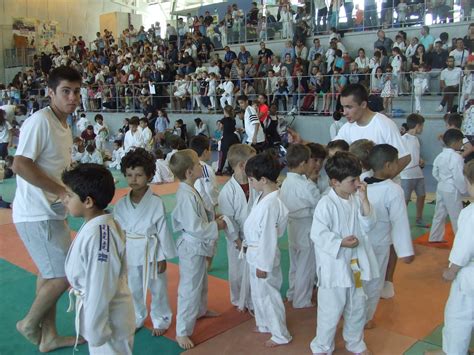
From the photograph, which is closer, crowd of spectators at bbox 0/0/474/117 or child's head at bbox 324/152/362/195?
child's head at bbox 324/152/362/195

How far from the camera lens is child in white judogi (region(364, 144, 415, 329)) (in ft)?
11.6

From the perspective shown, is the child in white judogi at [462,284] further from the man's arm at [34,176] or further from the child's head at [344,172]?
the man's arm at [34,176]

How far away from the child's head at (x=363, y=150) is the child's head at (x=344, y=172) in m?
0.58

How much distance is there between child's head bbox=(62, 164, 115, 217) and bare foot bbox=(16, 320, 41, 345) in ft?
4.54

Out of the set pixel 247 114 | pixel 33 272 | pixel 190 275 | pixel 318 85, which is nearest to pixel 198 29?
pixel 318 85

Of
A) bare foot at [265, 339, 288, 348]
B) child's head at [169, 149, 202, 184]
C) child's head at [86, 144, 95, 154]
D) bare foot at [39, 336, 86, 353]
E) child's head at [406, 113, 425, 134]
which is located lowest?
bare foot at [265, 339, 288, 348]

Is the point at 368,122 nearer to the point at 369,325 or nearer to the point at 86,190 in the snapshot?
the point at 369,325

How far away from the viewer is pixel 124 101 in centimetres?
2030

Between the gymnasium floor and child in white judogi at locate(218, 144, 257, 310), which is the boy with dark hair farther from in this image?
child in white judogi at locate(218, 144, 257, 310)

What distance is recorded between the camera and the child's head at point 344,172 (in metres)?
3.12

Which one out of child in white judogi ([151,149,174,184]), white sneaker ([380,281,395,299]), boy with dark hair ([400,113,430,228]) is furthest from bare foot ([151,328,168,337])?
child in white judogi ([151,149,174,184])

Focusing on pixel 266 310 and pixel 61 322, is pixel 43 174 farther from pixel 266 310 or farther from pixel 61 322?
pixel 266 310

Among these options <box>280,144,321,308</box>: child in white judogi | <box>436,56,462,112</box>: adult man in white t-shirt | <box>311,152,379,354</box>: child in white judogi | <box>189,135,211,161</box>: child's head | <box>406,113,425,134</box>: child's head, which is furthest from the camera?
<box>436,56,462,112</box>: adult man in white t-shirt

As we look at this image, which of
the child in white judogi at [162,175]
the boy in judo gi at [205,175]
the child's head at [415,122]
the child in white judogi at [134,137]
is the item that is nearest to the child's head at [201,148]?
the boy in judo gi at [205,175]
